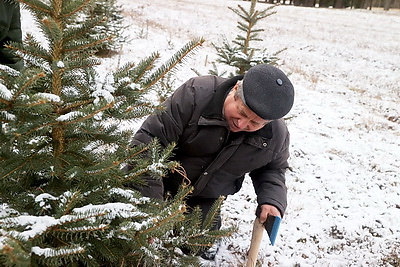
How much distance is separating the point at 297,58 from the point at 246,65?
13.0 m

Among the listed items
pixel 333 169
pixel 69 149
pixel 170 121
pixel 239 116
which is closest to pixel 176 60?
pixel 69 149

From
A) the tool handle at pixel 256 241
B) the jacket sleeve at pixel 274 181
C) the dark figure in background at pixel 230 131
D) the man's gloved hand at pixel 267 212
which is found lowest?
the tool handle at pixel 256 241

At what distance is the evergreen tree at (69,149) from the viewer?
4.54 ft

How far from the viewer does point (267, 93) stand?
247cm

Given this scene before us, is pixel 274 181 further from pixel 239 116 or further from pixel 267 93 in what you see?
pixel 267 93

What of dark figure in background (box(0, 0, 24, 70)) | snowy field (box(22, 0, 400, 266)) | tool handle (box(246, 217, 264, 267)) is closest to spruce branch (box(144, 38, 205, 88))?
dark figure in background (box(0, 0, 24, 70))

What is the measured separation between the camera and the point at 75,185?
176cm

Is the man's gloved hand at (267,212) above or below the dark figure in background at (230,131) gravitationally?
below

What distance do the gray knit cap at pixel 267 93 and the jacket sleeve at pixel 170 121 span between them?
2.02 ft

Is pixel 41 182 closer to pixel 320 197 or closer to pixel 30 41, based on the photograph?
pixel 30 41

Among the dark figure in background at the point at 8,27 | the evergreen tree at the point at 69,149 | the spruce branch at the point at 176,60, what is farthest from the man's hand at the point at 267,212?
the dark figure in background at the point at 8,27

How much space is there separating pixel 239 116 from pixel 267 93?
318 mm

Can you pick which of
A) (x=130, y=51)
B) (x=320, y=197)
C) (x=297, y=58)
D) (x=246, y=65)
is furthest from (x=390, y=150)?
(x=297, y=58)

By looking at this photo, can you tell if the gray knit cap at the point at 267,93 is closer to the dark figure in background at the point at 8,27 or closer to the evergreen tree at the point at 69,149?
the evergreen tree at the point at 69,149
